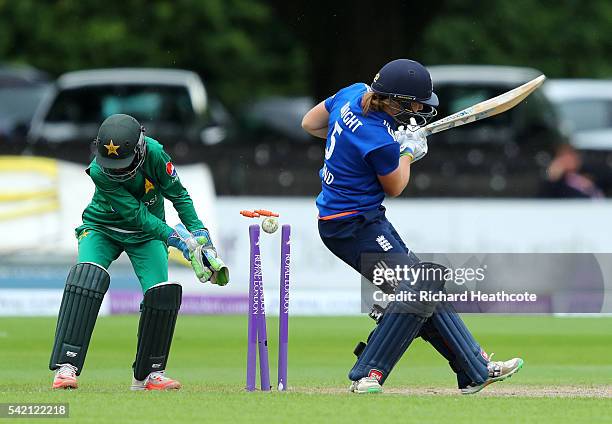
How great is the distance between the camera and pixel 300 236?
14.2 meters

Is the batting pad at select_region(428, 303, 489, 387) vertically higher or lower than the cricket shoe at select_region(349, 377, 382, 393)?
higher

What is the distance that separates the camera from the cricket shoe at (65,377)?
8.29 meters

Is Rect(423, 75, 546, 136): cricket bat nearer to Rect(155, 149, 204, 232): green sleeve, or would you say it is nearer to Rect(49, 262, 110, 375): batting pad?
Rect(155, 149, 204, 232): green sleeve

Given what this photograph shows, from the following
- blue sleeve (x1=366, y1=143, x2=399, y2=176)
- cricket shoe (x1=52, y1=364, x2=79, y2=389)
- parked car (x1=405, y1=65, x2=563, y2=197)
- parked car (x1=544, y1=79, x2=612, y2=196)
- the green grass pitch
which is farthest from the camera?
parked car (x1=544, y1=79, x2=612, y2=196)

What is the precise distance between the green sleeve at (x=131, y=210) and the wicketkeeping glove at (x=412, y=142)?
1.26 metres

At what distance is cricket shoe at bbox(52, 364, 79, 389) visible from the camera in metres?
8.29

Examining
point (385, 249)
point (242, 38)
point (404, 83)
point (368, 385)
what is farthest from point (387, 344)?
point (242, 38)

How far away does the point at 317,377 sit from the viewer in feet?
31.2

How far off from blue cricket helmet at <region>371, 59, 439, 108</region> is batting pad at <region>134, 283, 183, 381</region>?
1487 mm

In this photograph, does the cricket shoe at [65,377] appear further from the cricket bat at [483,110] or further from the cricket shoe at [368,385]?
the cricket bat at [483,110]

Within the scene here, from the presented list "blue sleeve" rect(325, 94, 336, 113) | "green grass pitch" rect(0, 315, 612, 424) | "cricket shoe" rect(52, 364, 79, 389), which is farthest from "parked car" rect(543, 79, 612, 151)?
"cricket shoe" rect(52, 364, 79, 389)
